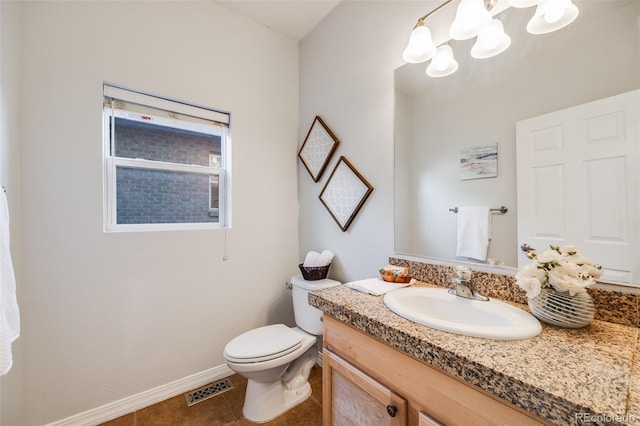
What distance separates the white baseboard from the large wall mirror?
60.3 inches

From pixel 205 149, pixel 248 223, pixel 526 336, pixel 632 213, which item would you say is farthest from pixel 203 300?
pixel 632 213

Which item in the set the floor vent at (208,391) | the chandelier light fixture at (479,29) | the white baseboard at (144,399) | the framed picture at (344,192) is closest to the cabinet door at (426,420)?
the framed picture at (344,192)

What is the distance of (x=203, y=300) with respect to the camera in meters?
1.74

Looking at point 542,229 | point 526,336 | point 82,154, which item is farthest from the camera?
point 82,154

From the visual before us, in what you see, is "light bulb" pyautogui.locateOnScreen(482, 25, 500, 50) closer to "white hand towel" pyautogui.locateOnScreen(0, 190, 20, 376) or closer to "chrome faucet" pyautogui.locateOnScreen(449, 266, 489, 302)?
"chrome faucet" pyautogui.locateOnScreen(449, 266, 489, 302)

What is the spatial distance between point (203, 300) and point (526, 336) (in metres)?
1.73

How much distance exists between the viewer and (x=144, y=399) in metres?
1.53

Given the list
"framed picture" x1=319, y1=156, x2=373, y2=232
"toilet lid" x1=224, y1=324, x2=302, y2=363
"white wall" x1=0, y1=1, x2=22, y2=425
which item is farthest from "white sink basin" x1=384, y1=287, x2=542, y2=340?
"white wall" x1=0, y1=1, x2=22, y2=425

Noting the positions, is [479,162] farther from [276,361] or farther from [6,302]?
[6,302]

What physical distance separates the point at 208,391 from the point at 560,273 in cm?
195

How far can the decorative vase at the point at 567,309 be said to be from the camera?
719 mm

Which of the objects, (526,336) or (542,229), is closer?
(526,336)

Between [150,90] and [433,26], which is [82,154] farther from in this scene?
[433,26]

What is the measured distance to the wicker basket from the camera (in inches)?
69.0
